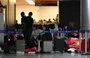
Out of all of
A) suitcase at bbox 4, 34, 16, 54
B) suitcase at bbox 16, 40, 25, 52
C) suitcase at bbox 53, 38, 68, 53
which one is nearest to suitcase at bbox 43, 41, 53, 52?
suitcase at bbox 53, 38, 68, 53

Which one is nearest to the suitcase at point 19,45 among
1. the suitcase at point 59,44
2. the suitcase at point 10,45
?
the suitcase at point 10,45

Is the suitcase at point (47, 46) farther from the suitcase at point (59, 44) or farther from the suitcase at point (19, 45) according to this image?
the suitcase at point (19, 45)

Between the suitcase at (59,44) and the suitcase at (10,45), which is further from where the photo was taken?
the suitcase at (59,44)

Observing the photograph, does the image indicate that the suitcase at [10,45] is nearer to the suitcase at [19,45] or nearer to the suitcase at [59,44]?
the suitcase at [19,45]

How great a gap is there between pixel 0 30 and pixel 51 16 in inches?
591

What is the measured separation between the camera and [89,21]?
82.5 ft

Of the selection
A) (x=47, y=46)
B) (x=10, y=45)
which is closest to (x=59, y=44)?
(x=47, y=46)

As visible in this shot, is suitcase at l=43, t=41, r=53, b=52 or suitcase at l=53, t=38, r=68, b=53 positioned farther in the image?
suitcase at l=53, t=38, r=68, b=53

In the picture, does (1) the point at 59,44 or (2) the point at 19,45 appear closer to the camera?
(2) the point at 19,45

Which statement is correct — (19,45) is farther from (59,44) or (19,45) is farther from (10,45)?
(59,44)

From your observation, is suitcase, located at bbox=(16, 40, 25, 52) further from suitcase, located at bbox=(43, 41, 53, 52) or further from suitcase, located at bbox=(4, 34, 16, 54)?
suitcase, located at bbox=(43, 41, 53, 52)

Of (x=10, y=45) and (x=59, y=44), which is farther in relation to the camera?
(x=59, y=44)

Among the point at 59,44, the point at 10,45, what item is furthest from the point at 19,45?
the point at 59,44

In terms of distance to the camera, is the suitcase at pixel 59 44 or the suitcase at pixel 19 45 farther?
the suitcase at pixel 59 44
